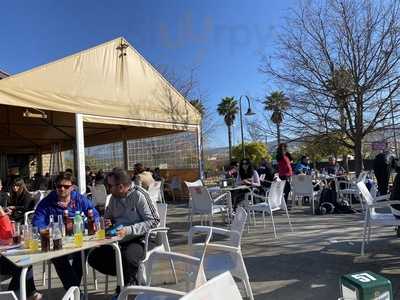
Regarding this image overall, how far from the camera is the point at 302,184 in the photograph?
9.84 m

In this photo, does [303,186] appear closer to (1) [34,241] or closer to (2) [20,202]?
(2) [20,202]

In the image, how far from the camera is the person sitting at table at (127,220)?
14.1 ft

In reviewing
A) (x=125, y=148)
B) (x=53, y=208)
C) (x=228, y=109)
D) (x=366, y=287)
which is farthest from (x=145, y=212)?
(x=228, y=109)

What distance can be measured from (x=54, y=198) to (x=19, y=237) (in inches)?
29.1

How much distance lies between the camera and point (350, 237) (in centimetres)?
680

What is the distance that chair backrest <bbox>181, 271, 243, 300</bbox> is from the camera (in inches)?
71.7

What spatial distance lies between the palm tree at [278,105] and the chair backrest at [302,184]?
2558mm

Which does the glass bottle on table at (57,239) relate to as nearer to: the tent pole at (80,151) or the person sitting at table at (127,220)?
the person sitting at table at (127,220)

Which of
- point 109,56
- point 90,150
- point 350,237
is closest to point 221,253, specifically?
point 350,237

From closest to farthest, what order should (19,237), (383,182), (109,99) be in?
(19,237) → (109,99) → (383,182)

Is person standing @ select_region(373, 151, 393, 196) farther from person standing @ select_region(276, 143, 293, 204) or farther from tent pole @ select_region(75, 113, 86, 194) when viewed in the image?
tent pole @ select_region(75, 113, 86, 194)

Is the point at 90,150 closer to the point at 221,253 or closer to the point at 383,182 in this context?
the point at 383,182

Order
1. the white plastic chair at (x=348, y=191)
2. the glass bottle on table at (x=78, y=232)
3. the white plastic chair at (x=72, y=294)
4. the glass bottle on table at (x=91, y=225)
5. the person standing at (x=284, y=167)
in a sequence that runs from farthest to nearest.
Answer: the person standing at (x=284, y=167), the white plastic chair at (x=348, y=191), the glass bottle on table at (x=91, y=225), the glass bottle on table at (x=78, y=232), the white plastic chair at (x=72, y=294)

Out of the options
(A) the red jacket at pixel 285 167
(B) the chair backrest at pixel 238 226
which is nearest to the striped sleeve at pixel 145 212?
(B) the chair backrest at pixel 238 226
